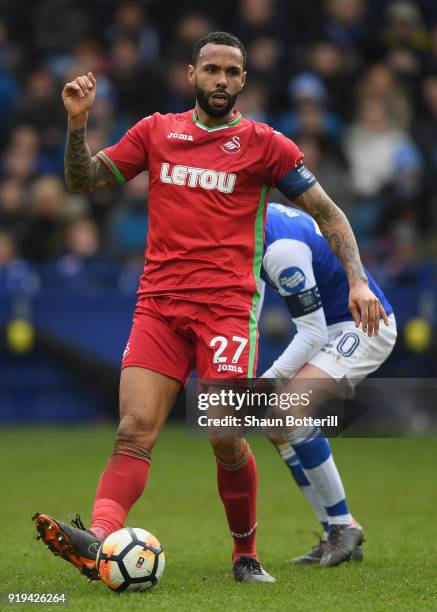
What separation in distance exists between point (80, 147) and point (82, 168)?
11cm

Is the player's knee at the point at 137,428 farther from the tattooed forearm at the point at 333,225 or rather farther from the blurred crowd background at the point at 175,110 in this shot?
the blurred crowd background at the point at 175,110

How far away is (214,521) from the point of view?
28.0 feet

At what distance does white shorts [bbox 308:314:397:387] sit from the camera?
7.32 meters

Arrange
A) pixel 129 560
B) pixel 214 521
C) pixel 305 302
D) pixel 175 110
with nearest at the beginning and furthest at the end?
1. pixel 129 560
2. pixel 305 302
3. pixel 214 521
4. pixel 175 110

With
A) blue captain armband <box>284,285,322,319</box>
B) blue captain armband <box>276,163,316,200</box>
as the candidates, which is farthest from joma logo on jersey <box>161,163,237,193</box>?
blue captain armband <box>284,285,322,319</box>

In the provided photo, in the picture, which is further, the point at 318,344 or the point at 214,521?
the point at 214,521

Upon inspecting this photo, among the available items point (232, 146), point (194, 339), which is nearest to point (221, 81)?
point (232, 146)

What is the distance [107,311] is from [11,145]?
9.67ft

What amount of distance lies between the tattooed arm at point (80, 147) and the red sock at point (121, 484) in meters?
1.29

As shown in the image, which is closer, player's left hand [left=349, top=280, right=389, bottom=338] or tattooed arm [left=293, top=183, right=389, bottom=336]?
player's left hand [left=349, top=280, right=389, bottom=338]

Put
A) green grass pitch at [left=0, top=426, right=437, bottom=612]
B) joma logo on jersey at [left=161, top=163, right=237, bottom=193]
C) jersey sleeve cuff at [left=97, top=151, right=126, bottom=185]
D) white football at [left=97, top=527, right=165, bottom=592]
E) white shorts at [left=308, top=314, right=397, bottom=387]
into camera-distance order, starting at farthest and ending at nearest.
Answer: white shorts at [left=308, top=314, right=397, bottom=387], jersey sleeve cuff at [left=97, top=151, right=126, bottom=185], joma logo on jersey at [left=161, top=163, right=237, bottom=193], green grass pitch at [left=0, top=426, right=437, bottom=612], white football at [left=97, top=527, right=165, bottom=592]

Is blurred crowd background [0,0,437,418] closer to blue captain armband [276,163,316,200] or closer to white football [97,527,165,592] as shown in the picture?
blue captain armband [276,163,316,200]

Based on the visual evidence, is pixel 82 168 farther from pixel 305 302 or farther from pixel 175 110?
pixel 175 110

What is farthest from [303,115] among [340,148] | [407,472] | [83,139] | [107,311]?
[83,139]
